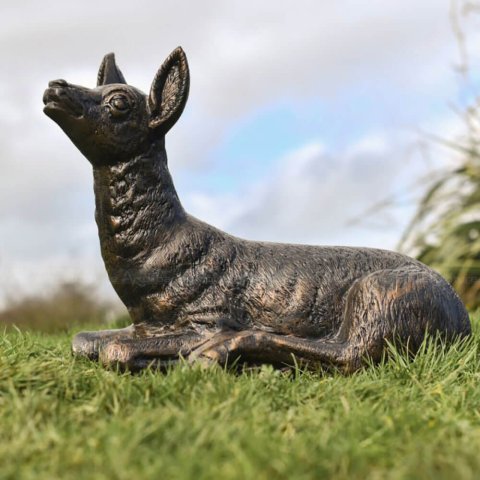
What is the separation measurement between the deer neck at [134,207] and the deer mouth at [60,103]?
1.25ft

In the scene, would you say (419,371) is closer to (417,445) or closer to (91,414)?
(417,445)

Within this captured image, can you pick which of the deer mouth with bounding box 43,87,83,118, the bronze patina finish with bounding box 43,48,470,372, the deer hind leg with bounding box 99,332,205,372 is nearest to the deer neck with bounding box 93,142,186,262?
the bronze patina finish with bounding box 43,48,470,372

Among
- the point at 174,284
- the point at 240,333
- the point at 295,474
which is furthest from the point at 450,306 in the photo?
the point at 295,474

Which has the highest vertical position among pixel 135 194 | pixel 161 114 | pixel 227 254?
pixel 161 114

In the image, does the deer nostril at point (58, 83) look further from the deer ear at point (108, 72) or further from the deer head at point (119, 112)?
the deer ear at point (108, 72)

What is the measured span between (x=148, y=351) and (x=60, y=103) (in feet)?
4.74

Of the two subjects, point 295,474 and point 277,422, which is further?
point 277,422

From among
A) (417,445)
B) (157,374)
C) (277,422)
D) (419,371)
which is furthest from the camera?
(419,371)

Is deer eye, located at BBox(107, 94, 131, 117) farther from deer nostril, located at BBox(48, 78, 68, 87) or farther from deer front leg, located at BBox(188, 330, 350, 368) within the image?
deer front leg, located at BBox(188, 330, 350, 368)

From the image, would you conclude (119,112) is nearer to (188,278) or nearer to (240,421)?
(188,278)

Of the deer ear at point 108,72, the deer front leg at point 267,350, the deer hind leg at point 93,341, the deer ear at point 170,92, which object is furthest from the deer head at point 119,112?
A: the deer front leg at point 267,350

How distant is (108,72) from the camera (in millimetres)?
4875

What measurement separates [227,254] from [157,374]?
3.03 feet

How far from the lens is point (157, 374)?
391cm
